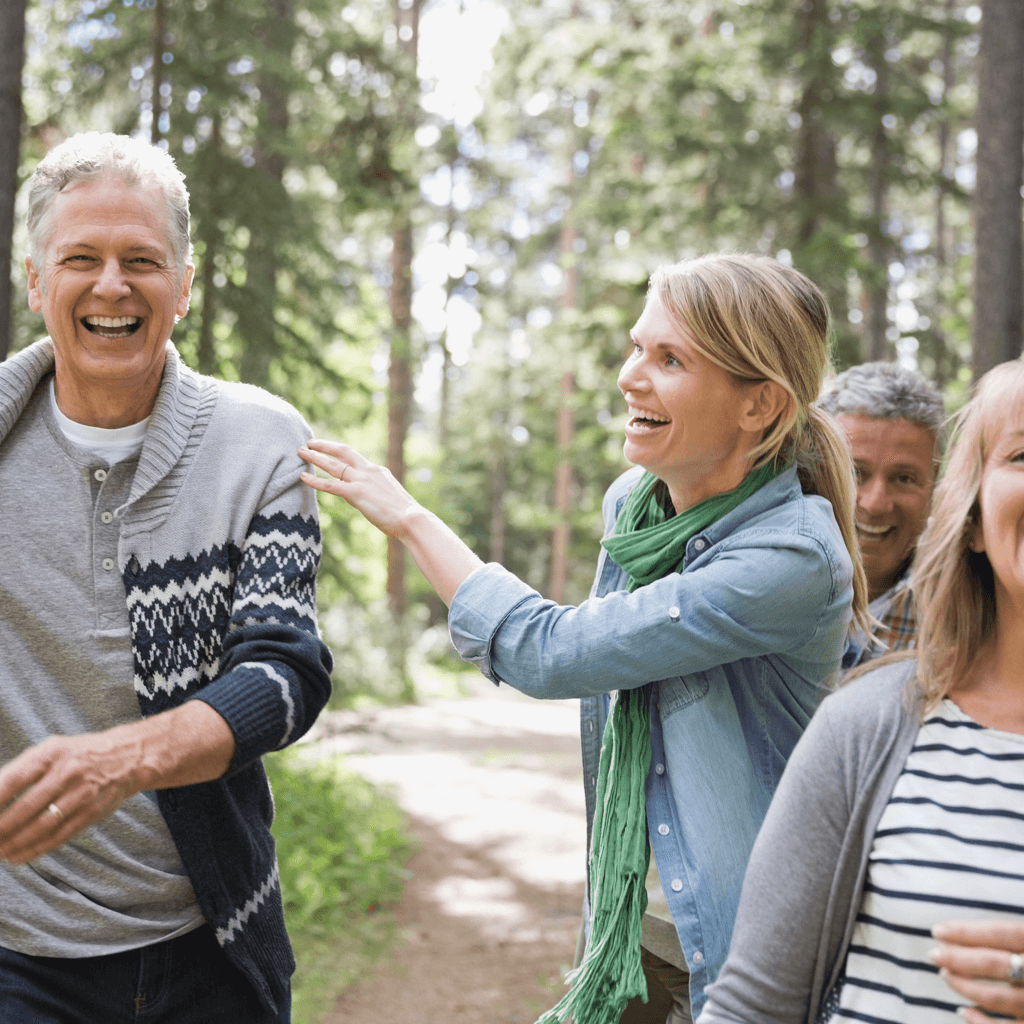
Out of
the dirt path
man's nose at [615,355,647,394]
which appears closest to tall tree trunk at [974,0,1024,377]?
the dirt path

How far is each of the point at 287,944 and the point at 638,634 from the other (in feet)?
3.39

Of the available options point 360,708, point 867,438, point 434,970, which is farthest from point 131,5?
point 360,708

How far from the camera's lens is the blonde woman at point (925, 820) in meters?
1.52

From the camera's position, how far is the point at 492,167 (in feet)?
70.3

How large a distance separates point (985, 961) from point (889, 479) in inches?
82.0

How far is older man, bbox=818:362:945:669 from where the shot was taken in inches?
129

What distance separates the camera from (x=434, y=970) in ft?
20.0

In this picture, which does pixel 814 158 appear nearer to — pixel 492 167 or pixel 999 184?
pixel 999 184

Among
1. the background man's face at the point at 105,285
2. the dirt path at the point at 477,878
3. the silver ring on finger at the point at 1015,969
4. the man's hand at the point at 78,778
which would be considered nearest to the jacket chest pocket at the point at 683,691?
the silver ring on finger at the point at 1015,969

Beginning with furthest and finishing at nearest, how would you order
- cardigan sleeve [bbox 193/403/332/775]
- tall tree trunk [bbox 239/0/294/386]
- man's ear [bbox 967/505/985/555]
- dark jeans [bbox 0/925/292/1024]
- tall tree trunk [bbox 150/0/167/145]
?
tall tree trunk [bbox 239/0/294/386] < tall tree trunk [bbox 150/0/167/145] < dark jeans [bbox 0/925/292/1024] < cardigan sleeve [bbox 193/403/332/775] < man's ear [bbox 967/505/985/555]

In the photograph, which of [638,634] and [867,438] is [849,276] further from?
[638,634]

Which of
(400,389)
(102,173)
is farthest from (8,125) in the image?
(400,389)

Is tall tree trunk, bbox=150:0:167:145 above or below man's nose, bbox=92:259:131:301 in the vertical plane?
above

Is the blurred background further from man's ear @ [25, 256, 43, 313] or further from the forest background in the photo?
man's ear @ [25, 256, 43, 313]
